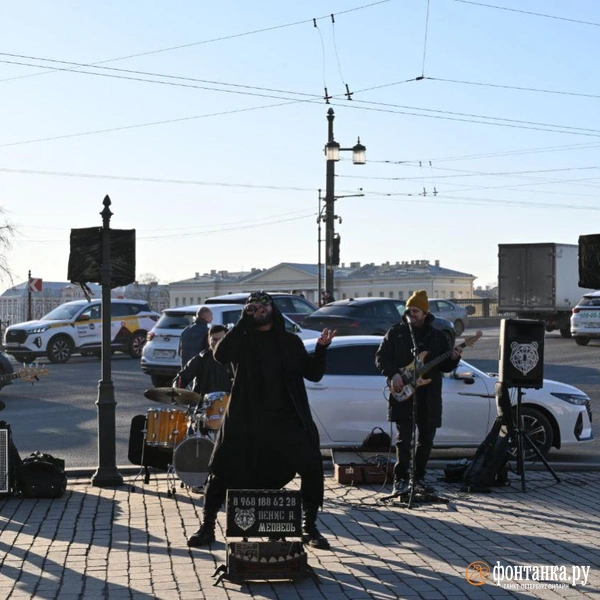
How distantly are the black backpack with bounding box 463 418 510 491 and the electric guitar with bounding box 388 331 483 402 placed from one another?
120 cm

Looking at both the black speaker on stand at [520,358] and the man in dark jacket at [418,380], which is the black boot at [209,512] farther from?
the black speaker on stand at [520,358]

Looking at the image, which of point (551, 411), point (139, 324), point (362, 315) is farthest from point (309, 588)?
point (139, 324)

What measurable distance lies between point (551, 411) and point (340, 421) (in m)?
2.38

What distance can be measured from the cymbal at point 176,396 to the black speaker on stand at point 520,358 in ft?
9.55

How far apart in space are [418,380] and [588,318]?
2379 cm

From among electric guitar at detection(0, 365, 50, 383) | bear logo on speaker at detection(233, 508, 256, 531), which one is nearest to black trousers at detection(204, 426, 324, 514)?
bear logo on speaker at detection(233, 508, 256, 531)

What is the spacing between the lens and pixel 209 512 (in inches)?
322

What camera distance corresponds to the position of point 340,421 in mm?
12766

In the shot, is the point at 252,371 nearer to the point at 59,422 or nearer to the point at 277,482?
the point at 277,482

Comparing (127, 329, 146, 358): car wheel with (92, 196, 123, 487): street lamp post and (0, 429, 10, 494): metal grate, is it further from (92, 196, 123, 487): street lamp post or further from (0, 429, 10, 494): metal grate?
(0, 429, 10, 494): metal grate

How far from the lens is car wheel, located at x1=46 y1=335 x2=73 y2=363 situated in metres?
30.3

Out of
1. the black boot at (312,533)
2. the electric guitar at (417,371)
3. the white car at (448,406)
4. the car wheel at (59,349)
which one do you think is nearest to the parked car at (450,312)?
the car wheel at (59,349)

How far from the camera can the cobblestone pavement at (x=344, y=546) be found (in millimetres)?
7070

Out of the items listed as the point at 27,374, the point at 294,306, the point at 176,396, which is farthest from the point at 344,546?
the point at 294,306
